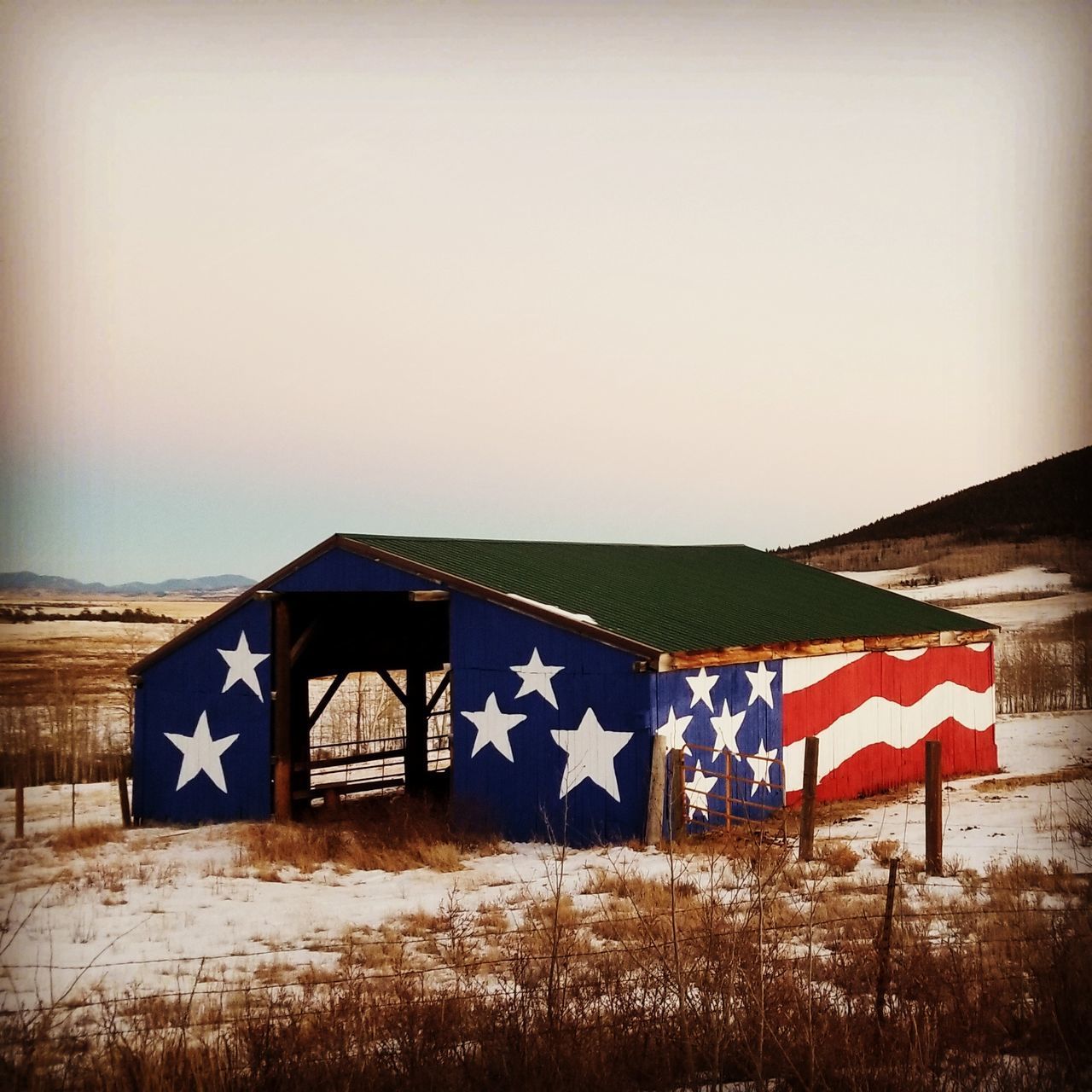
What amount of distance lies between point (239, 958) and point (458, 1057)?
388 centimetres

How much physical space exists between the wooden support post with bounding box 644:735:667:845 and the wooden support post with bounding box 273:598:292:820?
6.15m

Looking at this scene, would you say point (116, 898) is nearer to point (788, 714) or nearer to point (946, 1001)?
point (946, 1001)

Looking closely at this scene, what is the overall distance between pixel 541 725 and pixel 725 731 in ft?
8.61

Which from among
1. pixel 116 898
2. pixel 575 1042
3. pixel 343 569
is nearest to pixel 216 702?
pixel 343 569

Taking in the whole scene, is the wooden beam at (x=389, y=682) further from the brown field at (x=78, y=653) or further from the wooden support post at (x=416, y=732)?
the brown field at (x=78, y=653)

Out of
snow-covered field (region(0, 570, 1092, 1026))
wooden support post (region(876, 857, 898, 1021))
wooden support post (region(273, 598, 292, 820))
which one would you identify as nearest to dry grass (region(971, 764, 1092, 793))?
snow-covered field (region(0, 570, 1092, 1026))

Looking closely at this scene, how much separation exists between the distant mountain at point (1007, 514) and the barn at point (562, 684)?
4896 cm

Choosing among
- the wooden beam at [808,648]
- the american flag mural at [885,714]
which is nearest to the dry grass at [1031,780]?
the american flag mural at [885,714]

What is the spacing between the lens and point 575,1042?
5691 mm

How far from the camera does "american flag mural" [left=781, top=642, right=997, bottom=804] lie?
17.5 m

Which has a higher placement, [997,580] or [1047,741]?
[997,580]

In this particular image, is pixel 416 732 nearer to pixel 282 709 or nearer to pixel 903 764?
pixel 282 709

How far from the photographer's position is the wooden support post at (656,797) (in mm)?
13891

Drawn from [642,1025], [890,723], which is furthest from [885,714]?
[642,1025]
